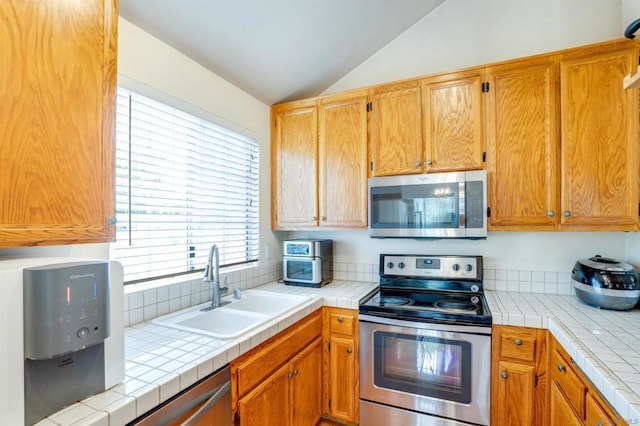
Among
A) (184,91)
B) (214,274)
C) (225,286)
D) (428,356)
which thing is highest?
Result: (184,91)

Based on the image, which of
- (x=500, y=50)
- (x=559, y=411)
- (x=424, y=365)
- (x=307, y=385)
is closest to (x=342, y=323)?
(x=307, y=385)

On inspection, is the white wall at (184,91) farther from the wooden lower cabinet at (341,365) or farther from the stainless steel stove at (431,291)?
the stainless steel stove at (431,291)

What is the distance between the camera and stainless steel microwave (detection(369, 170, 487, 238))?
1.90 meters

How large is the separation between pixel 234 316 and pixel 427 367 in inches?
46.3

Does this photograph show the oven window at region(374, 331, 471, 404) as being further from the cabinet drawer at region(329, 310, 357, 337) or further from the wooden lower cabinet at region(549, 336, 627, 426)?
the wooden lower cabinet at region(549, 336, 627, 426)

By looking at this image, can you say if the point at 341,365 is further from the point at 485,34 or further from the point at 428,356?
the point at 485,34

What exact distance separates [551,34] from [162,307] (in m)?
3.03

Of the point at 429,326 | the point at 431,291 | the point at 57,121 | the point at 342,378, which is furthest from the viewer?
the point at 431,291

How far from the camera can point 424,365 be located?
1.79 metres

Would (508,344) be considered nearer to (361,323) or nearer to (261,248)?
(361,323)

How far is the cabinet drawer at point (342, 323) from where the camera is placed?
6.50ft

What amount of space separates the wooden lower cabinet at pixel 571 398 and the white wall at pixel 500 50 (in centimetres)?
78

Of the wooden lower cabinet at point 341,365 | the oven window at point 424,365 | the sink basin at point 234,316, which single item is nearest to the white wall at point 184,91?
the sink basin at point 234,316

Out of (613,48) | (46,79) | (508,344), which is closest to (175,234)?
(46,79)
